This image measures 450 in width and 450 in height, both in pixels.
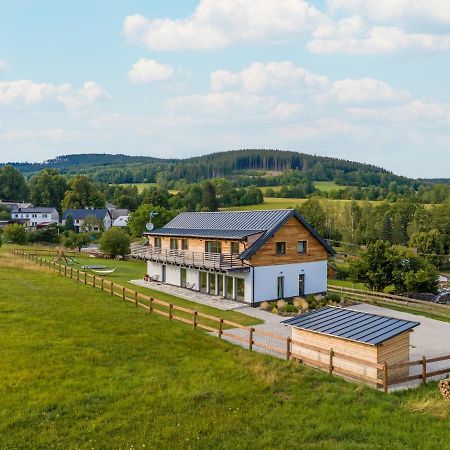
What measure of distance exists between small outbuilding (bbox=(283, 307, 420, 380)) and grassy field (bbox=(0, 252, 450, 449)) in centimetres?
96

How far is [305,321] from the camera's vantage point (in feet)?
56.7

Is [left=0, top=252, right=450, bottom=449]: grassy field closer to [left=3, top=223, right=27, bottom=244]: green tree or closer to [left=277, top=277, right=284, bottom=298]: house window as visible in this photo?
[left=277, top=277, right=284, bottom=298]: house window

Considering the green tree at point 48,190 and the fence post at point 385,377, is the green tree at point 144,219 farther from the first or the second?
the green tree at point 48,190

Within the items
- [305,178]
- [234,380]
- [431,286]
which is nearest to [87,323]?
[234,380]

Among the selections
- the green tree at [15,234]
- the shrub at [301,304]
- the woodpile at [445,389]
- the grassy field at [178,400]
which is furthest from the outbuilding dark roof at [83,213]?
the woodpile at [445,389]

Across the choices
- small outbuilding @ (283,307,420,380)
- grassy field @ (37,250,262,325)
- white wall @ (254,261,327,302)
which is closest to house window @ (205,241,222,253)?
white wall @ (254,261,327,302)

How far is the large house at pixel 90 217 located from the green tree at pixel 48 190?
78.1 ft

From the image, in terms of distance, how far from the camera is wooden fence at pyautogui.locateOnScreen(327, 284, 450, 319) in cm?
2845

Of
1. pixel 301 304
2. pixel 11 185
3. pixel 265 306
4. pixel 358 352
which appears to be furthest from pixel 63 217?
pixel 358 352

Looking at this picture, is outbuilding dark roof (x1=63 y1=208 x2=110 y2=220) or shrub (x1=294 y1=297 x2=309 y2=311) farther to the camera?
outbuilding dark roof (x1=63 y1=208 x2=110 y2=220)

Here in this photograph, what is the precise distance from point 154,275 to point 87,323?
18.2m

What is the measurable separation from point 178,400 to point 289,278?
19958 millimetres

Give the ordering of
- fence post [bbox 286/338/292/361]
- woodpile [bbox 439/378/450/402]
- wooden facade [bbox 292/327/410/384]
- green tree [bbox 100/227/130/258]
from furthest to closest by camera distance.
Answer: green tree [bbox 100/227/130/258] → fence post [bbox 286/338/292/361] → wooden facade [bbox 292/327/410/384] → woodpile [bbox 439/378/450/402]

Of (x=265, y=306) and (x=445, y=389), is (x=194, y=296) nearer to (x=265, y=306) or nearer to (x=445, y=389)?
(x=265, y=306)
